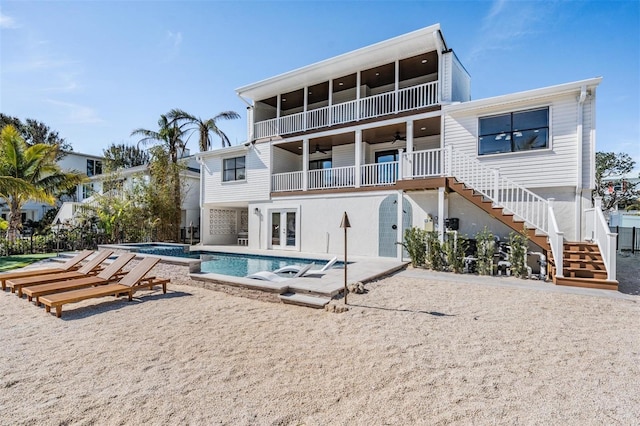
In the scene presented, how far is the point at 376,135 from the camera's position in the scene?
14.7 meters

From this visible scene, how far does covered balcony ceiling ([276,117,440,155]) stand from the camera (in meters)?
13.1

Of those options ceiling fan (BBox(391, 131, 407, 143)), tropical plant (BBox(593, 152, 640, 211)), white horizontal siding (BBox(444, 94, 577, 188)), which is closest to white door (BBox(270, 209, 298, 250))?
ceiling fan (BBox(391, 131, 407, 143))

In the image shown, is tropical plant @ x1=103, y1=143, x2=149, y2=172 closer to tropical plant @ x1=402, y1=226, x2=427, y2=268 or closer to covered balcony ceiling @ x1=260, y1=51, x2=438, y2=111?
covered balcony ceiling @ x1=260, y1=51, x2=438, y2=111

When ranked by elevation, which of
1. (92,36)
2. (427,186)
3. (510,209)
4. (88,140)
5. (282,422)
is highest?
(88,140)

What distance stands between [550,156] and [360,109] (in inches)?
298

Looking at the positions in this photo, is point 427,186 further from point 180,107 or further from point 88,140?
point 88,140

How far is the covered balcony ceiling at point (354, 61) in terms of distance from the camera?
12.1m

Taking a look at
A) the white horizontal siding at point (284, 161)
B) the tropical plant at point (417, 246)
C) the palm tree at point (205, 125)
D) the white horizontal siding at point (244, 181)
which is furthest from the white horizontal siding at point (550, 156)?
the palm tree at point (205, 125)

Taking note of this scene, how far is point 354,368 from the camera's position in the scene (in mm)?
3662

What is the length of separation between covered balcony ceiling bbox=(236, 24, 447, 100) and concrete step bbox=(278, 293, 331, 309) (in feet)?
35.5

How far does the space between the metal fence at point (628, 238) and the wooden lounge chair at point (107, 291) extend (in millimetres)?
21508

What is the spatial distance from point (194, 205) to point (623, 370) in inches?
903

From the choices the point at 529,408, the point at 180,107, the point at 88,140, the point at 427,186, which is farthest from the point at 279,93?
the point at 88,140

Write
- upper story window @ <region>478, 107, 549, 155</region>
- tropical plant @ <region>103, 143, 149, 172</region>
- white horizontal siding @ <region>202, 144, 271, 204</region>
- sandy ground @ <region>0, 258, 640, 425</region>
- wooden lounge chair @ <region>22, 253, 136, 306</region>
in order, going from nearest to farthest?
1. sandy ground @ <region>0, 258, 640, 425</region>
2. wooden lounge chair @ <region>22, 253, 136, 306</region>
3. upper story window @ <region>478, 107, 549, 155</region>
4. white horizontal siding @ <region>202, 144, 271, 204</region>
5. tropical plant @ <region>103, 143, 149, 172</region>
